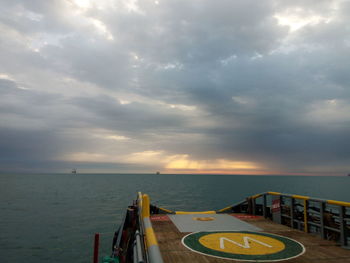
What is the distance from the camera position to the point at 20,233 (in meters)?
29.8

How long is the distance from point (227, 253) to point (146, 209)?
3224 millimetres

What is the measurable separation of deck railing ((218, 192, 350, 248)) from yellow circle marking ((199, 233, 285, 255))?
2043mm

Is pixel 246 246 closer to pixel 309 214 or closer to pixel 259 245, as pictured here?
pixel 259 245

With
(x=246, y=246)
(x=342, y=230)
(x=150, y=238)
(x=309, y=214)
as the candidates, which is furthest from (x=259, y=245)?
(x=150, y=238)

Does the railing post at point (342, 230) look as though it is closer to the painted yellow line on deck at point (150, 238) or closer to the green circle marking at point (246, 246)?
the green circle marking at point (246, 246)

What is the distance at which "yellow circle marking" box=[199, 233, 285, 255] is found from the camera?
25.0ft

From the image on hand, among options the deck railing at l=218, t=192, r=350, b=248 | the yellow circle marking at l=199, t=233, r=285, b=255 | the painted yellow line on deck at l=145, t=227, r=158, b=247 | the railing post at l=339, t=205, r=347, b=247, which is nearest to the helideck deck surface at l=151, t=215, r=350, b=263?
the yellow circle marking at l=199, t=233, r=285, b=255

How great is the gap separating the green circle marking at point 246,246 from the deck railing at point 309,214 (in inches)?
58.3

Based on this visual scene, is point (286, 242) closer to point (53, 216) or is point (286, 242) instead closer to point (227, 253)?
point (227, 253)

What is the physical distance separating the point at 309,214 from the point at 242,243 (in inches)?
190

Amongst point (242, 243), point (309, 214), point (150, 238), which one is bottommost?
point (242, 243)

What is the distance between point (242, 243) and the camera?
8375mm

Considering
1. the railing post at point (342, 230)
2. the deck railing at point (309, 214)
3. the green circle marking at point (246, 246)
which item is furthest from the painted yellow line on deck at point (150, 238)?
the railing post at point (342, 230)

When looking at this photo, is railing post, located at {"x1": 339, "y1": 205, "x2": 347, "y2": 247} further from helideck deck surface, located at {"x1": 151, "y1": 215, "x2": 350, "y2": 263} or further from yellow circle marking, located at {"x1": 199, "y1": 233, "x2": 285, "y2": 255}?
yellow circle marking, located at {"x1": 199, "y1": 233, "x2": 285, "y2": 255}
